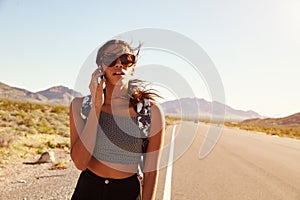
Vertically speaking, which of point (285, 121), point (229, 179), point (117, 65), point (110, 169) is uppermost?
point (285, 121)

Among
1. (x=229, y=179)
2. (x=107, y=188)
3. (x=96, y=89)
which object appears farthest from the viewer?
(x=229, y=179)

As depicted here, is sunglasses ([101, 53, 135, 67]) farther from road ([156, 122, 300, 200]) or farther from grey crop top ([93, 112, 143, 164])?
road ([156, 122, 300, 200])

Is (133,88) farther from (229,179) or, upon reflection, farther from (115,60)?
(229,179)

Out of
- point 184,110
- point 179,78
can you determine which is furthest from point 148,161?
point 179,78

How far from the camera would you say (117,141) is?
6.84ft

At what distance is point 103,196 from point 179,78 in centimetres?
111

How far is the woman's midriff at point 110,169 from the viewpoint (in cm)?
207

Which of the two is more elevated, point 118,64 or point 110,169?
point 118,64

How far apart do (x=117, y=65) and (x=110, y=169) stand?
0.61 m

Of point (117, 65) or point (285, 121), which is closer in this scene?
point (117, 65)

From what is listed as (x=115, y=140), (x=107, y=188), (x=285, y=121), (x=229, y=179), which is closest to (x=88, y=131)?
(x=115, y=140)

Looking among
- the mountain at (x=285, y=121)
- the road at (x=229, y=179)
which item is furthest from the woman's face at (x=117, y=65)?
the mountain at (x=285, y=121)

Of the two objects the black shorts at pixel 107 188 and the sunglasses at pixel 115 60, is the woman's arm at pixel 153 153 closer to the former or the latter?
the black shorts at pixel 107 188

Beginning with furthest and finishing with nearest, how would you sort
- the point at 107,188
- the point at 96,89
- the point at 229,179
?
1. the point at 229,179
2. the point at 107,188
3. the point at 96,89
